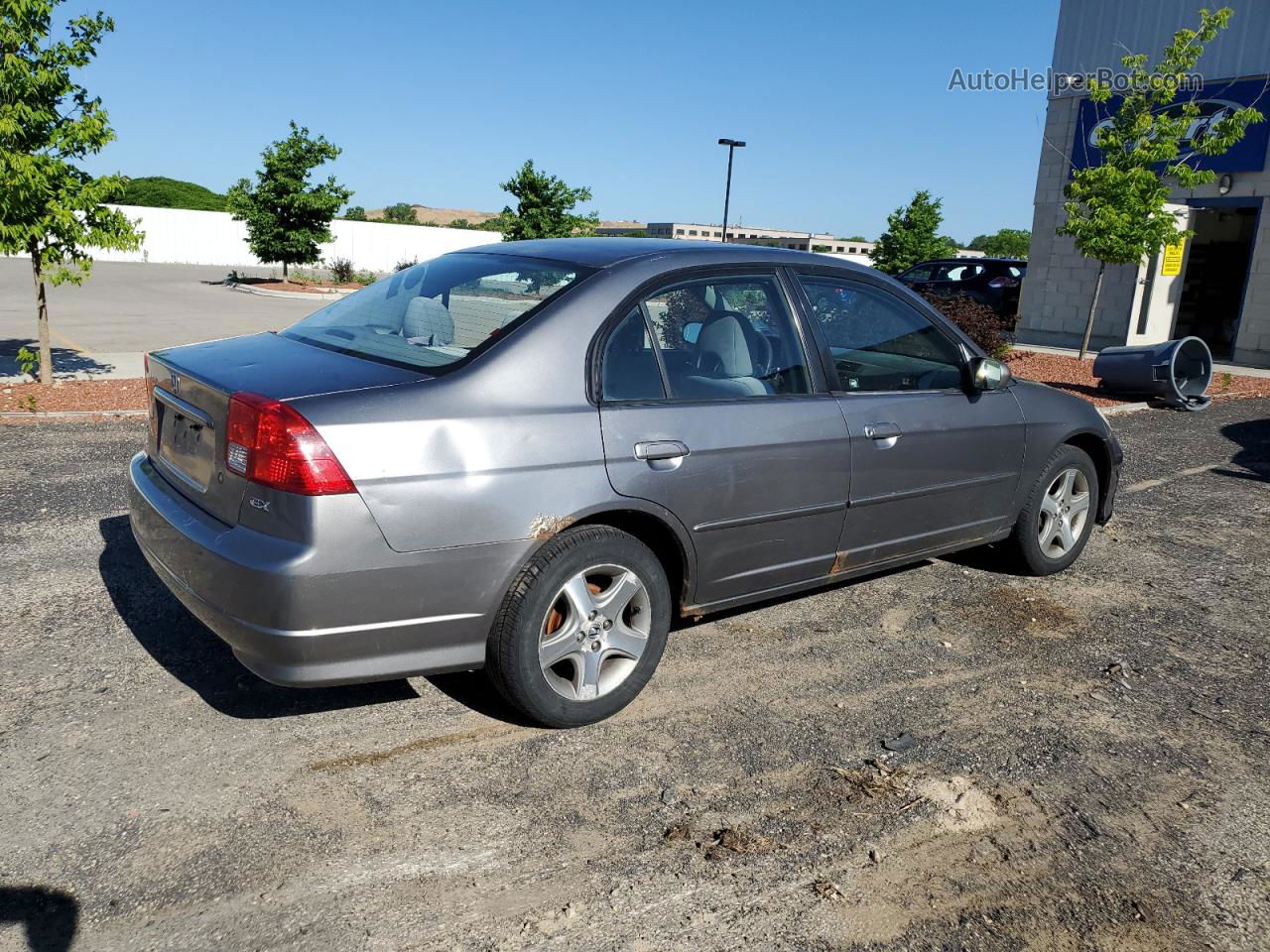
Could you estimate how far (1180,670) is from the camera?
14.5 ft

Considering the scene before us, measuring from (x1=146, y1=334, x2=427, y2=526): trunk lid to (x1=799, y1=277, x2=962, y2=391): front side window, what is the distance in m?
1.88

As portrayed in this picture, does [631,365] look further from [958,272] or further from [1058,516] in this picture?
[958,272]

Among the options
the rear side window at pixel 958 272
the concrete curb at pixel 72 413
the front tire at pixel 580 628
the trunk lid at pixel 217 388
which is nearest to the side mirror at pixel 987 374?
the front tire at pixel 580 628

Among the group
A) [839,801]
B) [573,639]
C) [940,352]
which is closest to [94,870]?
[573,639]

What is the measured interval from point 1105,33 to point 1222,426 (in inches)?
433

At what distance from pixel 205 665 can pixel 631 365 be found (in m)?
2.05

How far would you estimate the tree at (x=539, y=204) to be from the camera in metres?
28.7

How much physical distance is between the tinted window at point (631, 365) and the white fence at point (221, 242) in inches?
1770

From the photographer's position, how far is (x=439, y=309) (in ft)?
12.6

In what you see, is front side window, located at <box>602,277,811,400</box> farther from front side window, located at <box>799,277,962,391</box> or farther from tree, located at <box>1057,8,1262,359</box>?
tree, located at <box>1057,8,1262,359</box>

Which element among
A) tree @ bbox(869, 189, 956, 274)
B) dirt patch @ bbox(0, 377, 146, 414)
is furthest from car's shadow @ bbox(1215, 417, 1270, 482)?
tree @ bbox(869, 189, 956, 274)

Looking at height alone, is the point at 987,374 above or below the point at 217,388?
above

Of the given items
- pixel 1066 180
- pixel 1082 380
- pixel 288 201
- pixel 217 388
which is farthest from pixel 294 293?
pixel 217 388

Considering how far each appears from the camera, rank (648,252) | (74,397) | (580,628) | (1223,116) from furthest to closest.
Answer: (1223,116), (74,397), (648,252), (580,628)
